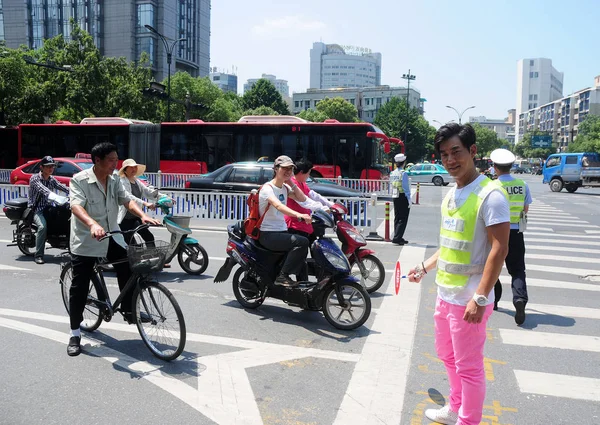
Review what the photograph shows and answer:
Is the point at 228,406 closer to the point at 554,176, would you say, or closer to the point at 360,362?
the point at 360,362

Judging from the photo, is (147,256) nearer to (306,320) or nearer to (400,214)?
(306,320)

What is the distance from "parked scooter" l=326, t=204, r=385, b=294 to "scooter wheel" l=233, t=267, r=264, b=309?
4.02 ft

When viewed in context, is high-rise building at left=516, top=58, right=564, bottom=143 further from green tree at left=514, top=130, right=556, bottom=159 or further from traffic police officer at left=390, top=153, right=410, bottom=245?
traffic police officer at left=390, top=153, right=410, bottom=245

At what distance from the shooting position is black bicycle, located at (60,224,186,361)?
425 centimetres

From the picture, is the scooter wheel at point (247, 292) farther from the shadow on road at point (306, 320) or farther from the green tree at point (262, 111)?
the green tree at point (262, 111)

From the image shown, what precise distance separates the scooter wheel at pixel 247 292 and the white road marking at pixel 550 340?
8.40 feet

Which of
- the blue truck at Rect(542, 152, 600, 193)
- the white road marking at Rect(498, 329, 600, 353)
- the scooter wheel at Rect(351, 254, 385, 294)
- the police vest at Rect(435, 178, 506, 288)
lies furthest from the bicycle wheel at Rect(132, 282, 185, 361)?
the blue truck at Rect(542, 152, 600, 193)

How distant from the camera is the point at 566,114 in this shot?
120562 mm

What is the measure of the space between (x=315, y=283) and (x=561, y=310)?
3.02m

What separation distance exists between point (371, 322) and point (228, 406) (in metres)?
2.31

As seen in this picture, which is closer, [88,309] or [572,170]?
[88,309]

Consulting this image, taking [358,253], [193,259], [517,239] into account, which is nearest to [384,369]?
[517,239]

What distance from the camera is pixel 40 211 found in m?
8.35

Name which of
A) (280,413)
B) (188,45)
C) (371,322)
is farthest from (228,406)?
(188,45)
